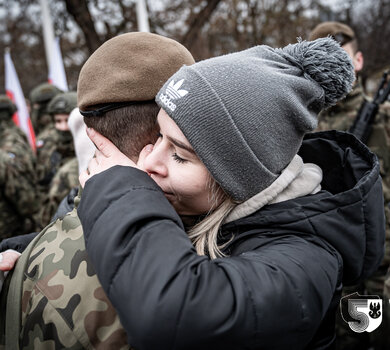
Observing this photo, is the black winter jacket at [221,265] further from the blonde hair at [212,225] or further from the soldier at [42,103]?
the soldier at [42,103]

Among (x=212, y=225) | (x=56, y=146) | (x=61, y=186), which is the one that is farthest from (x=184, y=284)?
(x=56, y=146)

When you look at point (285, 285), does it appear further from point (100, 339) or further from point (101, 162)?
point (101, 162)

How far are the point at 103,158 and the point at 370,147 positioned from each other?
2933mm

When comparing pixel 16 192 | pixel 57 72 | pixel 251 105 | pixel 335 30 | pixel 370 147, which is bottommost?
pixel 16 192

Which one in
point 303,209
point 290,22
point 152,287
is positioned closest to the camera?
point 152,287

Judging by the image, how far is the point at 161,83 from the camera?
1.50m

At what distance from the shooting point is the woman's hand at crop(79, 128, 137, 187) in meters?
1.31

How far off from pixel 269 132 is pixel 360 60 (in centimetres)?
333

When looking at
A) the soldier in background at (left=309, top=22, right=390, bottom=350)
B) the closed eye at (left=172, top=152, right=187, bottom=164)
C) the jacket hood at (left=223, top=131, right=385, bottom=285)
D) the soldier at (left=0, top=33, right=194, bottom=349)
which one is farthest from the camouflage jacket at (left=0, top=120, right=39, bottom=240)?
the jacket hood at (left=223, top=131, right=385, bottom=285)

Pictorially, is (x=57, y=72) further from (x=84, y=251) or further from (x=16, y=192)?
(x=84, y=251)

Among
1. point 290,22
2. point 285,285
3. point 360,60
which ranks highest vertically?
point 285,285

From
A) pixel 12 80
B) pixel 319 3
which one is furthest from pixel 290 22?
pixel 12 80

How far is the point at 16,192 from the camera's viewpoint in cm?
428

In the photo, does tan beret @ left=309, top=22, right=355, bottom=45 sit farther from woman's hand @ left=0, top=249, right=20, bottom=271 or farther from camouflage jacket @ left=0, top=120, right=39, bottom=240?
camouflage jacket @ left=0, top=120, right=39, bottom=240
